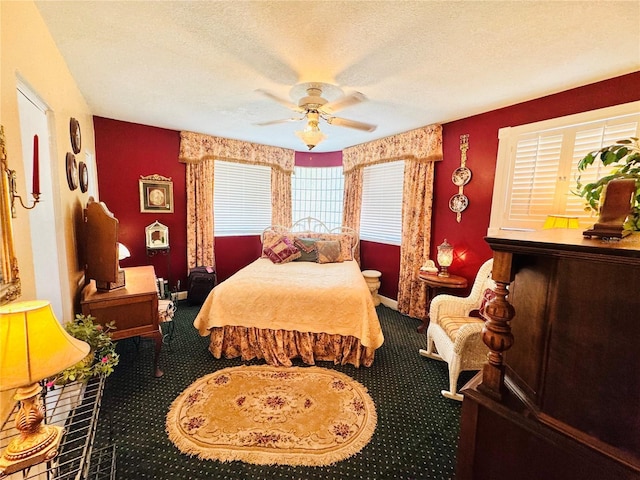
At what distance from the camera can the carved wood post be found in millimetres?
965

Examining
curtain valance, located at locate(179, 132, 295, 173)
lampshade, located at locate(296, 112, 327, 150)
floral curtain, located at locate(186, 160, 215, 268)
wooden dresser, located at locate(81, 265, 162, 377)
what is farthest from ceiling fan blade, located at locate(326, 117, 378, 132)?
floral curtain, located at locate(186, 160, 215, 268)

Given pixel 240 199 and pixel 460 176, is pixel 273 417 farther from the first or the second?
pixel 240 199

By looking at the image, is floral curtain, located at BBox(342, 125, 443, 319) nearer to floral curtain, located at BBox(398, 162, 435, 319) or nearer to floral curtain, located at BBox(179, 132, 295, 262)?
floral curtain, located at BBox(398, 162, 435, 319)

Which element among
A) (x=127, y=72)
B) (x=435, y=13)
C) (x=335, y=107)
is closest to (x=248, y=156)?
(x=127, y=72)

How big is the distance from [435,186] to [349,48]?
2.41 meters

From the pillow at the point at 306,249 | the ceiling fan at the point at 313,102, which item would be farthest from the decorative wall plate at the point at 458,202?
the pillow at the point at 306,249

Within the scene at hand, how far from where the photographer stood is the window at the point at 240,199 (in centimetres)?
469

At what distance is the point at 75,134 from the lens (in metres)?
2.37

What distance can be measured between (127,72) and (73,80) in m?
0.57

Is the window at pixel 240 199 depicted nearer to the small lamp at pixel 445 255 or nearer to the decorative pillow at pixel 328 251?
the decorative pillow at pixel 328 251

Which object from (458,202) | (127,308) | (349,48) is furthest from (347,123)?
(127,308)

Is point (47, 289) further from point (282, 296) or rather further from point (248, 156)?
point (248, 156)

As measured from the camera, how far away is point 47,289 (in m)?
2.03

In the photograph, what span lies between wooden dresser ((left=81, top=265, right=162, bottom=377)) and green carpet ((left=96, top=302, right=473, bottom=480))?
295mm
